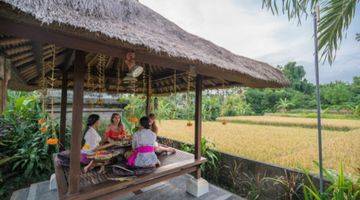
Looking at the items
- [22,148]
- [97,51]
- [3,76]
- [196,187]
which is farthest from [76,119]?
[22,148]

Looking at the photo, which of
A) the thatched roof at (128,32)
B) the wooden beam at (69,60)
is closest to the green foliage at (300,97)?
the thatched roof at (128,32)

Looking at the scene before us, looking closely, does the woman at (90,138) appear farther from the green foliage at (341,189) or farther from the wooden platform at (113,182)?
the green foliage at (341,189)

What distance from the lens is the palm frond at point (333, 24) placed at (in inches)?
137

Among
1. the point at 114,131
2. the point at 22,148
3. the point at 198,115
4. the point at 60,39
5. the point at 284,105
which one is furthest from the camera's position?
the point at 284,105

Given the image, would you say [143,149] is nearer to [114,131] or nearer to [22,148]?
[114,131]

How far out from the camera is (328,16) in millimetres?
3652

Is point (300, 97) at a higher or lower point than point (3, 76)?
higher

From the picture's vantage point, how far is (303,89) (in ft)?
114

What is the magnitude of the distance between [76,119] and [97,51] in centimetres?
90

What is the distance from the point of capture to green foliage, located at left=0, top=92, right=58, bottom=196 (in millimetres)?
4750

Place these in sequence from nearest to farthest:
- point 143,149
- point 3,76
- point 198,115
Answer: point 3,76
point 143,149
point 198,115

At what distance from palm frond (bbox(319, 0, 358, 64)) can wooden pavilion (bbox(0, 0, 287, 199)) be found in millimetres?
944

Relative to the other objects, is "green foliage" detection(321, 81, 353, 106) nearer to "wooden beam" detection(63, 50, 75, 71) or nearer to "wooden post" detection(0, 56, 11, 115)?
"wooden beam" detection(63, 50, 75, 71)

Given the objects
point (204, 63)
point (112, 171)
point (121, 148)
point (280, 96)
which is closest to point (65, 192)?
point (112, 171)
